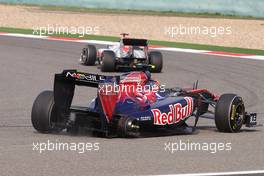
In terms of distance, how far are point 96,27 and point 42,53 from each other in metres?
13.7

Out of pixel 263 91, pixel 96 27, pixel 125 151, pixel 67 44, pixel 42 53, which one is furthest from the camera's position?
pixel 96 27

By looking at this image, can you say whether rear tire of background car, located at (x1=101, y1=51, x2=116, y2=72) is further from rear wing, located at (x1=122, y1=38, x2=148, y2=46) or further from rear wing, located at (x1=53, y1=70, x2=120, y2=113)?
rear wing, located at (x1=53, y1=70, x2=120, y2=113)

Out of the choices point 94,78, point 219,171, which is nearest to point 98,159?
point 219,171

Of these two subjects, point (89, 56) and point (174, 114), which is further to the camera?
Answer: point (89, 56)

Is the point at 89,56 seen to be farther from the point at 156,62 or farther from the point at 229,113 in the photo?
the point at 229,113

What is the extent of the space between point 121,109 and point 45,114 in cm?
102

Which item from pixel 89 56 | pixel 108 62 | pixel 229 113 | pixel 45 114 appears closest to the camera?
pixel 45 114

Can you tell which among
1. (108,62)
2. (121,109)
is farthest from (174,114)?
(108,62)

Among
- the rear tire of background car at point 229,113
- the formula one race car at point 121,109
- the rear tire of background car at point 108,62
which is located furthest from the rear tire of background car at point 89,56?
the rear tire of background car at point 229,113

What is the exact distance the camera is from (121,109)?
33.1 feet

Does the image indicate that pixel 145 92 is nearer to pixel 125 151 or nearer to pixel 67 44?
pixel 125 151

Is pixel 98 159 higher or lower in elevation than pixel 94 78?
lower

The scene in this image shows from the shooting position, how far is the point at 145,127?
10227mm

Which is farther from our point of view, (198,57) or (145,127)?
(198,57)
